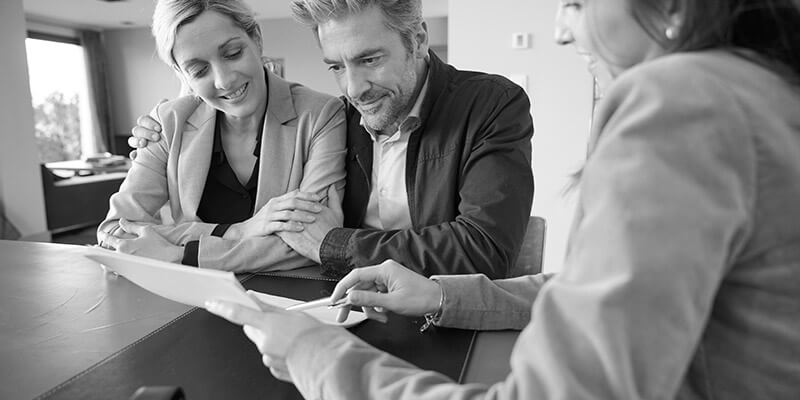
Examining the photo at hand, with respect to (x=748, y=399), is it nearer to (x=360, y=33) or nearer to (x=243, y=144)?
(x=360, y=33)

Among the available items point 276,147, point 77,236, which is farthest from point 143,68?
point 276,147

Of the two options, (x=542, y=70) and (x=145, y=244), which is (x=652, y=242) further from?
(x=542, y=70)

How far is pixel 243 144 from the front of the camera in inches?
64.8

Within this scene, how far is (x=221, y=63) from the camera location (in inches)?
58.4

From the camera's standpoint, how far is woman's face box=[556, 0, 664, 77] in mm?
472

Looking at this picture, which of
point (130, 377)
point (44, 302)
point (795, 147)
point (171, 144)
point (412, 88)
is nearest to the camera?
point (795, 147)

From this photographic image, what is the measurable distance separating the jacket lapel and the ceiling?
17.7 feet

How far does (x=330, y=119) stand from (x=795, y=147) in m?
1.30

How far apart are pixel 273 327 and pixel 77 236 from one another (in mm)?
5830

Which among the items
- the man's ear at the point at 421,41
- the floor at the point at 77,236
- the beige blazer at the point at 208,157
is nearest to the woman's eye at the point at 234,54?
the beige blazer at the point at 208,157

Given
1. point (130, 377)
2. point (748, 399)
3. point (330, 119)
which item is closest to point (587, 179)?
point (748, 399)

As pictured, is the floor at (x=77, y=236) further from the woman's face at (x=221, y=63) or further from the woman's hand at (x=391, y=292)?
the woman's hand at (x=391, y=292)

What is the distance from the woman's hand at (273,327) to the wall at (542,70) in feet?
9.25

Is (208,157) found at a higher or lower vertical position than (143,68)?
lower
